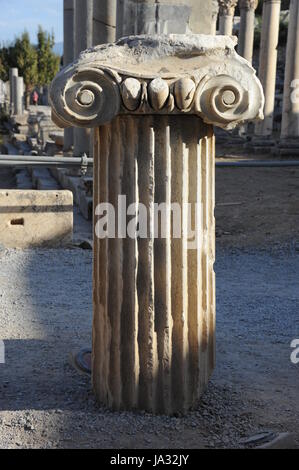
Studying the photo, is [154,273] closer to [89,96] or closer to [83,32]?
[89,96]

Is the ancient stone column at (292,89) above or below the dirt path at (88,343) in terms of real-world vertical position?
above

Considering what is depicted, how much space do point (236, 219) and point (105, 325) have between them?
6194mm

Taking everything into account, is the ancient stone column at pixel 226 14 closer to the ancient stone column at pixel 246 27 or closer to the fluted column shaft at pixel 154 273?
the ancient stone column at pixel 246 27

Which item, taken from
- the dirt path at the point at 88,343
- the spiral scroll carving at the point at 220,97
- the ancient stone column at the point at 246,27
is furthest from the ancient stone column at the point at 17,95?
the spiral scroll carving at the point at 220,97

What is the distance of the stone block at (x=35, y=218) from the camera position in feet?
23.5

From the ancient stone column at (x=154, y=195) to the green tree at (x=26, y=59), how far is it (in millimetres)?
44262

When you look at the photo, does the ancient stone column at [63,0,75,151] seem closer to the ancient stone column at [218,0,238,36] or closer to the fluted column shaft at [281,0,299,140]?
the fluted column shaft at [281,0,299,140]

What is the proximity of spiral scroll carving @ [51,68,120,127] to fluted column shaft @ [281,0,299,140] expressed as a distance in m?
15.3

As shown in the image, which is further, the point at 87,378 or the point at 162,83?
the point at 87,378

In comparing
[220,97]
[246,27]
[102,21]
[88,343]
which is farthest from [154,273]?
[246,27]

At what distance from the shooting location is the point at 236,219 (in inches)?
360

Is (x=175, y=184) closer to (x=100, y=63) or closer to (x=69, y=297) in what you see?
(x=100, y=63)

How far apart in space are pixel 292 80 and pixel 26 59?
31868 mm

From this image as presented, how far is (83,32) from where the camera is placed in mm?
12414
